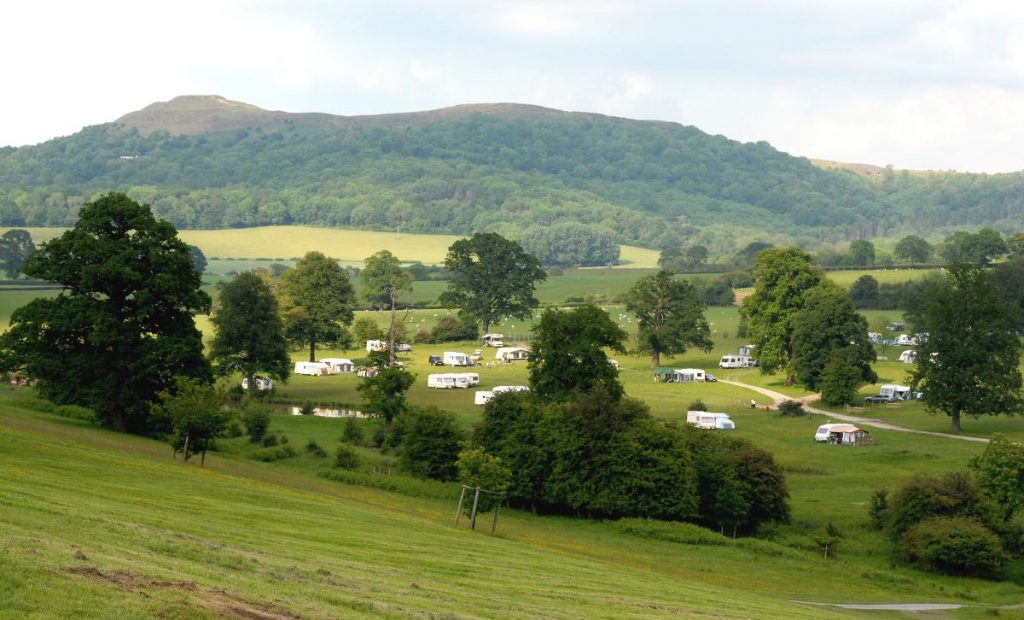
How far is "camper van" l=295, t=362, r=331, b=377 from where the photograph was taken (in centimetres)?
10950

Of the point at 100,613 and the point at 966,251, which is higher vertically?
the point at 966,251

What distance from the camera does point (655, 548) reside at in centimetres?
5347

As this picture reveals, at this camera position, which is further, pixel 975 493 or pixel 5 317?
pixel 5 317

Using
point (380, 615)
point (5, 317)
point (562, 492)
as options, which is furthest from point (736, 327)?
point (380, 615)

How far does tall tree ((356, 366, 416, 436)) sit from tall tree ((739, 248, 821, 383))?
1562 inches

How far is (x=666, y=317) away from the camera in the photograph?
12462 cm

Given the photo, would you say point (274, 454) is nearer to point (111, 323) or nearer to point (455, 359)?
point (111, 323)

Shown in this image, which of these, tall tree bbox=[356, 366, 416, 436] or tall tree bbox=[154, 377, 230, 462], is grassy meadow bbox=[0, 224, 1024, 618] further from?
tall tree bbox=[356, 366, 416, 436]

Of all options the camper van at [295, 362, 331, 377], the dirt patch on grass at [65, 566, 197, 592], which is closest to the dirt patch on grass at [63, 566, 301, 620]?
the dirt patch on grass at [65, 566, 197, 592]

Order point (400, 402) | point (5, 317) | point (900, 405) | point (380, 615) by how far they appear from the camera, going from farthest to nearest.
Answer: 1. point (5, 317)
2. point (900, 405)
3. point (400, 402)
4. point (380, 615)

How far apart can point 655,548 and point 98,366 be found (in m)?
27.8

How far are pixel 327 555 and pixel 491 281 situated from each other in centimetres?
11986

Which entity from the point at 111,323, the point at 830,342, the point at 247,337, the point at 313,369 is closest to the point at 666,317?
the point at 830,342

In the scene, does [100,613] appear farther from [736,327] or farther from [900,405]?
[736,327]
